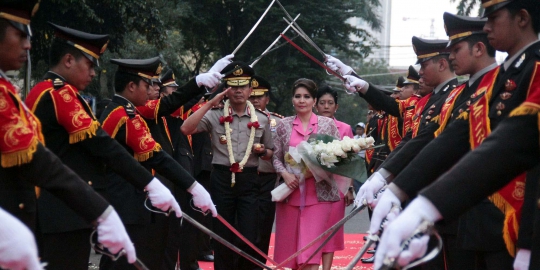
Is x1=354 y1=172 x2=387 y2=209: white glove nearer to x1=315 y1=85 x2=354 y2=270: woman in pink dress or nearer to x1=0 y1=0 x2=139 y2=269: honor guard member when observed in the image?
x1=0 y1=0 x2=139 y2=269: honor guard member

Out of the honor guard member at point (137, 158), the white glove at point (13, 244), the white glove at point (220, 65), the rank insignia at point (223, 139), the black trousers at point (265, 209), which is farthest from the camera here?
the black trousers at point (265, 209)

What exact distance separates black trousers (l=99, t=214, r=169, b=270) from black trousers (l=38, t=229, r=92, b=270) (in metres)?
0.85

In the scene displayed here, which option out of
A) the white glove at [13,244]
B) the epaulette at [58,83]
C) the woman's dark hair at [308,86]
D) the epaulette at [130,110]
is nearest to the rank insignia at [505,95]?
the white glove at [13,244]

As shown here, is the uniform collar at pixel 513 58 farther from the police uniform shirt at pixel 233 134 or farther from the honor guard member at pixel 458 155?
the police uniform shirt at pixel 233 134

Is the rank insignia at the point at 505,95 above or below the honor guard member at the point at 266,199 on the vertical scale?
above

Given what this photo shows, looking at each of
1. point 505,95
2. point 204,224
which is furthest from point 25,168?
point 204,224

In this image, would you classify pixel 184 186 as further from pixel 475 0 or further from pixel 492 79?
pixel 475 0

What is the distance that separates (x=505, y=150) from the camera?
2.81m

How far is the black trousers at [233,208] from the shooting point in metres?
7.36

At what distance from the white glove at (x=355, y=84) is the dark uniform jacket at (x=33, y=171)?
3.53 metres

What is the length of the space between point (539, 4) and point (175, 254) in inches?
191

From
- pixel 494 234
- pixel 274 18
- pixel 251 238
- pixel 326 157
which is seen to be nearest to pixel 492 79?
pixel 494 234

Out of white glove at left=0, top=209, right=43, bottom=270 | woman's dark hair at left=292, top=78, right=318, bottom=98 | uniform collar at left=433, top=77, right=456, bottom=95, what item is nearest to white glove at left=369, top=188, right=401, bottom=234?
white glove at left=0, top=209, right=43, bottom=270

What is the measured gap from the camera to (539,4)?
11.6 feet
